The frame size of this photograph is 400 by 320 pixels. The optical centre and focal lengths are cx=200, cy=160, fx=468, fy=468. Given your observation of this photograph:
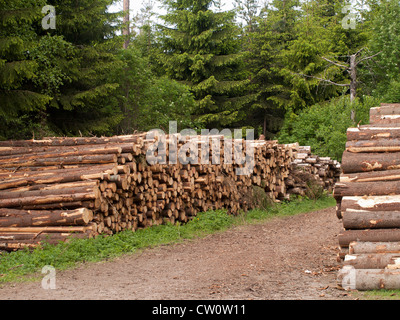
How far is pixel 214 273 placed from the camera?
7242mm

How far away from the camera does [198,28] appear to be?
28.5 metres

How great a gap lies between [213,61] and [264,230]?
18503 millimetres

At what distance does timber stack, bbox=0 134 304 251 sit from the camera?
8.92 meters

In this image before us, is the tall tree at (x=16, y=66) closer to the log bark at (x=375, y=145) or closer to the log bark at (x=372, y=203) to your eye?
the log bark at (x=375, y=145)

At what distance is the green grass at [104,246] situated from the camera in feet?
24.9

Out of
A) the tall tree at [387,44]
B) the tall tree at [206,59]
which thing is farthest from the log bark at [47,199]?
the tall tree at [387,44]

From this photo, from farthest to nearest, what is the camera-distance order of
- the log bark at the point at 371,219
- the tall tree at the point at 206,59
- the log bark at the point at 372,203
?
the tall tree at the point at 206,59
the log bark at the point at 372,203
the log bark at the point at 371,219

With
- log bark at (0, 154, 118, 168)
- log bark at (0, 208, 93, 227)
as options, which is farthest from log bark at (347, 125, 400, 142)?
log bark at (0, 208, 93, 227)

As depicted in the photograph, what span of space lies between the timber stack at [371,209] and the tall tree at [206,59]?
62.8 ft

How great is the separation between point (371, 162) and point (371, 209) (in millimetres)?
1097

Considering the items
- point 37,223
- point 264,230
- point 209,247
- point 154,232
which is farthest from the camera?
point 264,230

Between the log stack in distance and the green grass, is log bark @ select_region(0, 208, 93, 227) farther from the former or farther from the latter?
the green grass

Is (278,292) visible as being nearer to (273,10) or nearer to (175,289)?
(175,289)

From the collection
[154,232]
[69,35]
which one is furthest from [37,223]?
[69,35]
